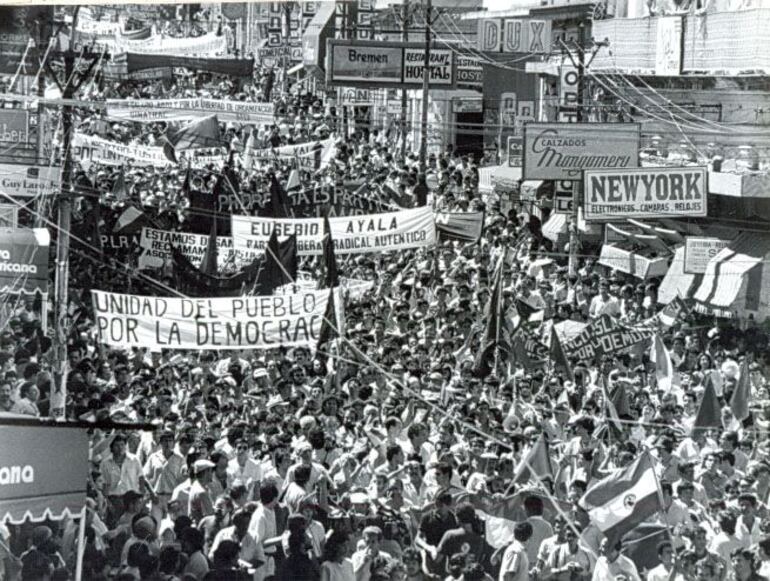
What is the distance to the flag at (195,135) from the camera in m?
25.2

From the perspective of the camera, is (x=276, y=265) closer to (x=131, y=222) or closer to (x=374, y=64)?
(x=131, y=222)

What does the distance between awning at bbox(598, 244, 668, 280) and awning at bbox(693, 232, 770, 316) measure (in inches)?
54.0

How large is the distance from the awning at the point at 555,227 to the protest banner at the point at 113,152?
22.1 ft

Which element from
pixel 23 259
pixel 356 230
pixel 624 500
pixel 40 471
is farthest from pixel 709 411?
pixel 23 259

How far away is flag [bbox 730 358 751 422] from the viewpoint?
14.0 metres

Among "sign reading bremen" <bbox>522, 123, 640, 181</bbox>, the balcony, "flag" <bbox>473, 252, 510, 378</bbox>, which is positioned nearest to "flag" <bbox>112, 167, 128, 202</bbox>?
"sign reading bremen" <bbox>522, 123, 640, 181</bbox>

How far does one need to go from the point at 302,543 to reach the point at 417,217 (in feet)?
31.3

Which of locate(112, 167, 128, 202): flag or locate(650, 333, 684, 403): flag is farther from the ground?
locate(112, 167, 128, 202): flag

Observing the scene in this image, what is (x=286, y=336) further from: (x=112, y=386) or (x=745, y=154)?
(x=745, y=154)

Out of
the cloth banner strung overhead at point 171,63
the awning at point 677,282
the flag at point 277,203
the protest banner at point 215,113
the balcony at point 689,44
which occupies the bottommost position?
the awning at point 677,282

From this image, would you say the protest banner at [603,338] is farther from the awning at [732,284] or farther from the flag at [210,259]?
the awning at [732,284]

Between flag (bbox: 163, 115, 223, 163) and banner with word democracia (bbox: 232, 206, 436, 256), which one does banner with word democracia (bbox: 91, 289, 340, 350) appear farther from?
flag (bbox: 163, 115, 223, 163)

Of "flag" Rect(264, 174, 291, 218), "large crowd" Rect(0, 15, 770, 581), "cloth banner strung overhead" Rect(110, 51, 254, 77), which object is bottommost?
"large crowd" Rect(0, 15, 770, 581)

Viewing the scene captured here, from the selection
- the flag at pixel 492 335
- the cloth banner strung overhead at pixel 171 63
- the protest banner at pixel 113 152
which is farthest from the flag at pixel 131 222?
the flag at pixel 492 335
